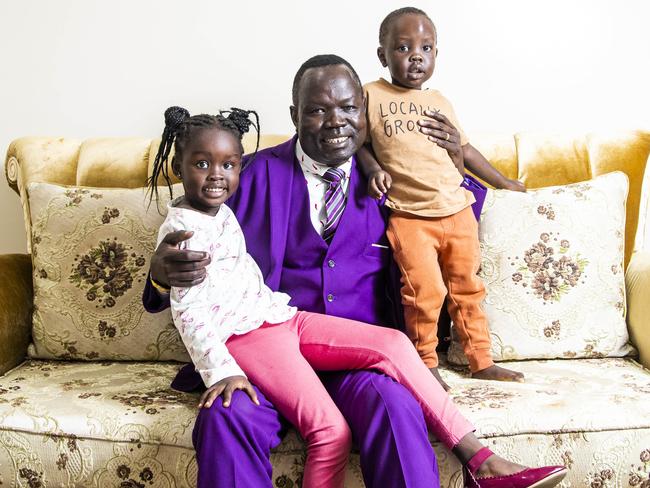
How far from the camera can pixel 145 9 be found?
2.45 m

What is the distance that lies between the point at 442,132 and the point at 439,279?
1.28 feet

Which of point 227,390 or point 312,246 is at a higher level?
A: point 312,246

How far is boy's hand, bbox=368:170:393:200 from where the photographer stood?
1822 millimetres

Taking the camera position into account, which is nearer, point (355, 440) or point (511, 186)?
point (355, 440)

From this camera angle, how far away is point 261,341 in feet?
5.33

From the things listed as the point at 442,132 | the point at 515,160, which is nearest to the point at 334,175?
the point at 442,132

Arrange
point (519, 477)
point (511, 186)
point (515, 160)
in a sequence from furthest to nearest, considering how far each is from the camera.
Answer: point (515, 160)
point (511, 186)
point (519, 477)

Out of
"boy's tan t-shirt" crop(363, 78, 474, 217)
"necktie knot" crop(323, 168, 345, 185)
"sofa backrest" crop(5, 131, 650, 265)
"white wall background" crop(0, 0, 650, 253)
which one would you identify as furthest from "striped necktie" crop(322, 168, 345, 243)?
"white wall background" crop(0, 0, 650, 253)

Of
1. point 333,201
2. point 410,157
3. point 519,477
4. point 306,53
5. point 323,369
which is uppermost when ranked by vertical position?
point 306,53

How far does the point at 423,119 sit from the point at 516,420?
801 millimetres

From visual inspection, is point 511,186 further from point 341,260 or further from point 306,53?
point 306,53

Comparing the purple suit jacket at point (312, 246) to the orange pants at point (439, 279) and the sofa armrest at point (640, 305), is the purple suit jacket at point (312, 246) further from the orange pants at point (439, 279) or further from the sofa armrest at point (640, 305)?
the sofa armrest at point (640, 305)

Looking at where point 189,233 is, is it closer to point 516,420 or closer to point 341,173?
point 341,173

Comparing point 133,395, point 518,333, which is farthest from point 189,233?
point 518,333
